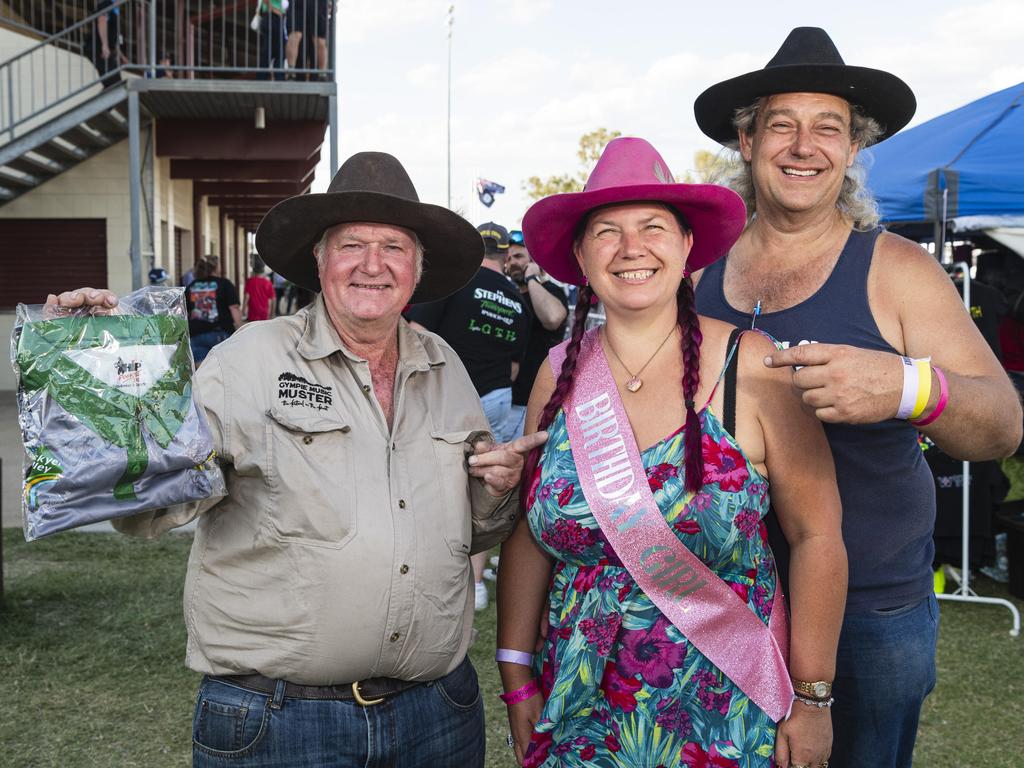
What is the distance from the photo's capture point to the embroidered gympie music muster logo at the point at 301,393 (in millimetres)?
2053

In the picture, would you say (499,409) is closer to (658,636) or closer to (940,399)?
(658,636)

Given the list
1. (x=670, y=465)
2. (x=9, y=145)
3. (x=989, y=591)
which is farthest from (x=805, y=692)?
(x=9, y=145)

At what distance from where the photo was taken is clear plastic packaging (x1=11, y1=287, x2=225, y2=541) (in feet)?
5.55

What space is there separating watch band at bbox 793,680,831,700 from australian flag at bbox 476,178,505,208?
23260mm

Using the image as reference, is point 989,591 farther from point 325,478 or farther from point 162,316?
point 162,316

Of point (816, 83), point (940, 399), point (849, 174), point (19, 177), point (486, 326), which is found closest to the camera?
point (940, 399)

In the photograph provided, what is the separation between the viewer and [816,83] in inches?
91.5

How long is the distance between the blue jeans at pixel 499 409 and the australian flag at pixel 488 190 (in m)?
19.1

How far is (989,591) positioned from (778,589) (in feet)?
15.1

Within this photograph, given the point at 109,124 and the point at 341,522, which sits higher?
the point at 109,124

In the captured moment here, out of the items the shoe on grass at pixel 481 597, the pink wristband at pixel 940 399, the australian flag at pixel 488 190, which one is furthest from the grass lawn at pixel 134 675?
the australian flag at pixel 488 190

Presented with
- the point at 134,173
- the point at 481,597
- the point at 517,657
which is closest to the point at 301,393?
the point at 517,657

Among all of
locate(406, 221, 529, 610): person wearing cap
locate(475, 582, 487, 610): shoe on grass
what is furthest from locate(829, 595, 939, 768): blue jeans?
locate(406, 221, 529, 610): person wearing cap

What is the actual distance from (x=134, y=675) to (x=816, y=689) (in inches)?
139
